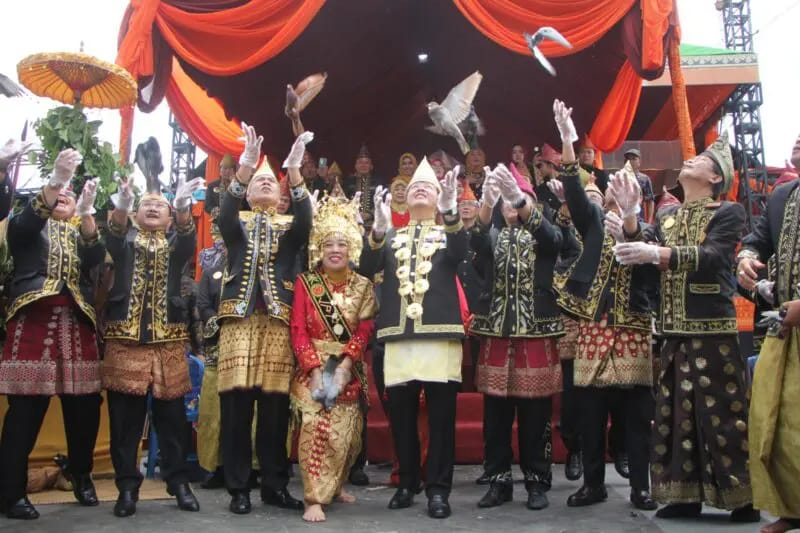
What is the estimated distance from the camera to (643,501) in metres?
4.25

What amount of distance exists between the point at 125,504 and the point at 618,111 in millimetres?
6196

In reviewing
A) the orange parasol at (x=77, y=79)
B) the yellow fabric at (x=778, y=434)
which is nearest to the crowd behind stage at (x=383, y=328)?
the yellow fabric at (x=778, y=434)

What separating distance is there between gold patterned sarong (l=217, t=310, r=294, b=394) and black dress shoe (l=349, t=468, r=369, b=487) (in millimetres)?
1182

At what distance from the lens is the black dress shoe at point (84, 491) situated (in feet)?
14.6

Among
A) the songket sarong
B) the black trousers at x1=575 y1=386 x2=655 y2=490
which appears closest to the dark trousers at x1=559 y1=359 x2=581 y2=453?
the black trousers at x1=575 y1=386 x2=655 y2=490

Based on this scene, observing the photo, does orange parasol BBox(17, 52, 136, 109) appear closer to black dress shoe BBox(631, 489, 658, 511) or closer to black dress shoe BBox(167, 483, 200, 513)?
black dress shoe BBox(167, 483, 200, 513)

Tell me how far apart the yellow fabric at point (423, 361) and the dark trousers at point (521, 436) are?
14.2 inches

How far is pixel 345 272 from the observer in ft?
15.0

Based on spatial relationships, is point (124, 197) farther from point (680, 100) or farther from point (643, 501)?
point (680, 100)

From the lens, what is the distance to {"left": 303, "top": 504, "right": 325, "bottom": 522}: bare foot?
406cm

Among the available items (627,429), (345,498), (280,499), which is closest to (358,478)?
(345,498)

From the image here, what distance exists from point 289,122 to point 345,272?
5.52m

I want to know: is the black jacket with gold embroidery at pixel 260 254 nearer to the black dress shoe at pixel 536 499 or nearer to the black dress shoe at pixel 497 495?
the black dress shoe at pixel 497 495

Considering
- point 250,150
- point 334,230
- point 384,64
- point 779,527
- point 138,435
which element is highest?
point 384,64
